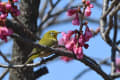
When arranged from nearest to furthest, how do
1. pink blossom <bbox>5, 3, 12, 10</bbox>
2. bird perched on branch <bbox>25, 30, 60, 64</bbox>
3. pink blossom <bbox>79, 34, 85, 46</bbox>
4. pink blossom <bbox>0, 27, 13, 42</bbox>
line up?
pink blossom <bbox>0, 27, 13, 42</bbox> < pink blossom <bbox>79, 34, 85, 46</bbox> < pink blossom <bbox>5, 3, 12, 10</bbox> < bird perched on branch <bbox>25, 30, 60, 64</bbox>

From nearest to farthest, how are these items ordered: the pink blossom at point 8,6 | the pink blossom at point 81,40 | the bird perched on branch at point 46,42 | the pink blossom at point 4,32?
the pink blossom at point 4,32, the pink blossom at point 81,40, the pink blossom at point 8,6, the bird perched on branch at point 46,42

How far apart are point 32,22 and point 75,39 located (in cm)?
98

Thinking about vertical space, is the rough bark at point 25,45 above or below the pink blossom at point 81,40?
below

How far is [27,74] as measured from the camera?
2723 mm

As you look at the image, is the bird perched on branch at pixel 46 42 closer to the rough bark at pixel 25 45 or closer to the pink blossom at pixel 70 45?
the rough bark at pixel 25 45

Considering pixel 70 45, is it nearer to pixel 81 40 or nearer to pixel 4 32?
pixel 81 40

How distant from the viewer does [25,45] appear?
2.89 meters

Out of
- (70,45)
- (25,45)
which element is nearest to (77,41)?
(70,45)

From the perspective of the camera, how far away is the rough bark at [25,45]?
272cm

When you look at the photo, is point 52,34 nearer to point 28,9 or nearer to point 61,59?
point 28,9

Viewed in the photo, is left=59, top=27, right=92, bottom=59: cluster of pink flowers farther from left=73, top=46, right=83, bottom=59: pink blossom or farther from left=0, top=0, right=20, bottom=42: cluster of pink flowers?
left=0, top=0, right=20, bottom=42: cluster of pink flowers

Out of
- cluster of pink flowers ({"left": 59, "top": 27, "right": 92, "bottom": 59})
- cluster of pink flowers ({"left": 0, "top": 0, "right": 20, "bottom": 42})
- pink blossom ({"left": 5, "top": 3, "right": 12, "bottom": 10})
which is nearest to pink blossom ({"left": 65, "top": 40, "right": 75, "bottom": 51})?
cluster of pink flowers ({"left": 59, "top": 27, "right": 92, "bottom": 59})

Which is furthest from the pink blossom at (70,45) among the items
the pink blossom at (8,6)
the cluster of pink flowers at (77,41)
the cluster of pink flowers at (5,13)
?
the pink blossom at (8,6)

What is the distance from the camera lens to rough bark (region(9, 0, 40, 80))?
2.72 meters
